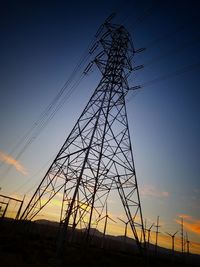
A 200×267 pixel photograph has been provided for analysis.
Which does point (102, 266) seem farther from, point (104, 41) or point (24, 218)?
point (104, 41)

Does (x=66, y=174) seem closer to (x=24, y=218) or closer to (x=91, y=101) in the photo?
(x=24, y=218)

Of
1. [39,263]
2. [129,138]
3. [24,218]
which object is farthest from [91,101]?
[39,263]

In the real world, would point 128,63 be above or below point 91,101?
above

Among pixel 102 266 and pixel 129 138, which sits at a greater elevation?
pixel 129 138

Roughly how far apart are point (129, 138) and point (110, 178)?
3.06m

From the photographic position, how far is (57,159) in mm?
12266

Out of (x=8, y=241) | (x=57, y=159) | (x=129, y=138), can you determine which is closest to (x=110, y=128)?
(x=129, y=138)

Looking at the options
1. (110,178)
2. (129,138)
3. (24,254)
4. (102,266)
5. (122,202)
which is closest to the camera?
(24,254)

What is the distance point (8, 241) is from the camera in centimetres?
1230

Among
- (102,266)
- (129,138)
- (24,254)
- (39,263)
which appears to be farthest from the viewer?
(129,138)

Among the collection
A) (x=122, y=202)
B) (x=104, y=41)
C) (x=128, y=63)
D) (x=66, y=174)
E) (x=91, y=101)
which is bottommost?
(x=122, y=202)

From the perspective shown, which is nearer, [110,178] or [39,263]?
[39,263]

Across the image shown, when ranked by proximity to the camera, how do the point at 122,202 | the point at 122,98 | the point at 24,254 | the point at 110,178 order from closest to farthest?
the point at 24,254
the point at 122,202
the point at 110,178
the point at 122,98

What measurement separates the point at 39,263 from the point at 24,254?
5.31ft
